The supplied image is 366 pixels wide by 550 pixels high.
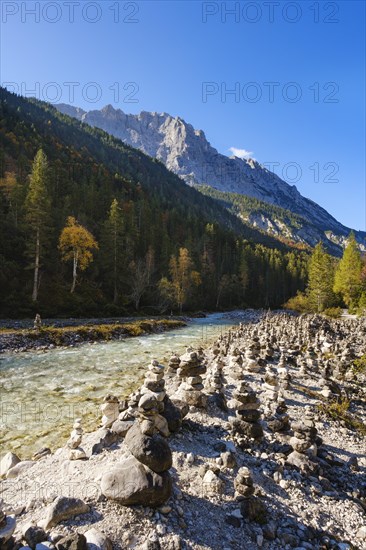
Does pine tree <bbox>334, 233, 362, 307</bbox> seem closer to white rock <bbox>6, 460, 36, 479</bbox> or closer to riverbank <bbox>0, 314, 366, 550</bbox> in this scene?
riverbank <bbox>0, 314, 366, 550</bbox>

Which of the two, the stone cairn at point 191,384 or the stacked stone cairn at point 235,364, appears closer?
the stone cairn at point 191,384

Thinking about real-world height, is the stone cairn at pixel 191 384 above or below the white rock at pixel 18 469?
above

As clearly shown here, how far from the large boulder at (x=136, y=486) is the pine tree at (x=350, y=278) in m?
68.2

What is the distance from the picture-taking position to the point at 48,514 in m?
4.89

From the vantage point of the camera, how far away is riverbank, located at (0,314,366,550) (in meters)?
5.17

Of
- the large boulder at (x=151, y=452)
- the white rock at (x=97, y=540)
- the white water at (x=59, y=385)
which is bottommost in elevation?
the white water at (x=59, y=385)

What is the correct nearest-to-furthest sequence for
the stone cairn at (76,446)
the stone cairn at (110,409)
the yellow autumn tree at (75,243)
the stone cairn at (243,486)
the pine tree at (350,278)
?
the stone cairn at (243,486), the stone cairn at (76,446), the stone cairn at (110,409), the yellow autumn tree at (75,243), the pine tree at (350,278)

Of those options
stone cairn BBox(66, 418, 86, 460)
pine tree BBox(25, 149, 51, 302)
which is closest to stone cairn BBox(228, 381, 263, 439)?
stone cairn BBox(66, 418, 86, 460)

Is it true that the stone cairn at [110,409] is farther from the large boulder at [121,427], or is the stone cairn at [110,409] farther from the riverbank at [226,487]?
the large boulder at [121,427]

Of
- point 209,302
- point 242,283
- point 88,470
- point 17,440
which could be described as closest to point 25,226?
point 17,440

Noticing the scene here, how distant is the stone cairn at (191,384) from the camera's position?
10719 mm

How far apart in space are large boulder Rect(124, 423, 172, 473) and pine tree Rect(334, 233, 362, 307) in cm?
6789

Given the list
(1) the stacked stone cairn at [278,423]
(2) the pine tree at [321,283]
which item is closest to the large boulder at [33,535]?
(1) the stacked stone cairn at [278,423]

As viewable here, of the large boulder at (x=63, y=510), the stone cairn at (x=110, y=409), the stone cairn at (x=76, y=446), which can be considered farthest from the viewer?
the stone cairn at (x=110, y=409)
